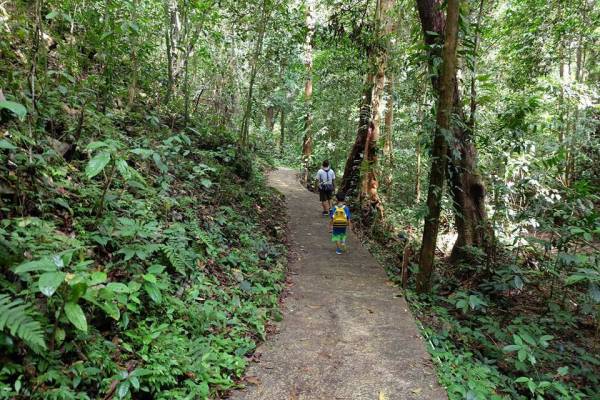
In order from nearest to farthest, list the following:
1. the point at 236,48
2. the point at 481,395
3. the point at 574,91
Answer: the point at 481,395 < the point at 574,91 < the point at 236,48

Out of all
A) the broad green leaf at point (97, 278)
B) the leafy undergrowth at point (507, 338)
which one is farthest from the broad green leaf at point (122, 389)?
the leafy undergrowth at point (507, 338)

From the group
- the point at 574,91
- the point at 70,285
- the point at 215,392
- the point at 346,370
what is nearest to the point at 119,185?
the point at 70,285

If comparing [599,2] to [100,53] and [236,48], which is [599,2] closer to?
[236,48]

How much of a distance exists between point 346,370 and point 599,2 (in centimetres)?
1240

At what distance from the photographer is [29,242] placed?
3.05m

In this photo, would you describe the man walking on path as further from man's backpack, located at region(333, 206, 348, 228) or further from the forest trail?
the forest trail

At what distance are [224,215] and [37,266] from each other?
4678 mm

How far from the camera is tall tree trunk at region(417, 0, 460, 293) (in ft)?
16.9

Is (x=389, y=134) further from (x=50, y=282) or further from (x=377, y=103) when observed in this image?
(x=50, y=282)

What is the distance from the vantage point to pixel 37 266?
2520 millimetres

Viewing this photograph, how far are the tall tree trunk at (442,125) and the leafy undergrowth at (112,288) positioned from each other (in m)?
2.57

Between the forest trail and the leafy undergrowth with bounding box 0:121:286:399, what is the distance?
35 centimetres

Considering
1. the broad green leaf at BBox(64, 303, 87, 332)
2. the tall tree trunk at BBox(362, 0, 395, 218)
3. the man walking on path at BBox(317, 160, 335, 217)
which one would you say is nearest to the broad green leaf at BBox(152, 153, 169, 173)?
the broad green leaf at BBox(64, 303, 87, 332)

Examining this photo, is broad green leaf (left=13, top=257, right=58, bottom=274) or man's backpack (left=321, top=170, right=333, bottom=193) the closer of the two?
broad green leaf (left=13, top=257, right=58, bottom=274)
